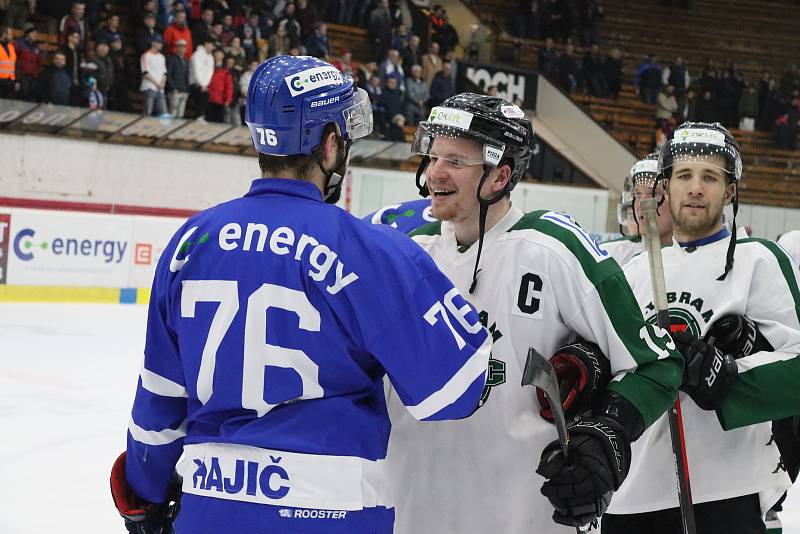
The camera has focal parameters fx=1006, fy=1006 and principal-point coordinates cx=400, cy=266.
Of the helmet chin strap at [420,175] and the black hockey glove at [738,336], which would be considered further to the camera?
the black hockey glove at [738,336]

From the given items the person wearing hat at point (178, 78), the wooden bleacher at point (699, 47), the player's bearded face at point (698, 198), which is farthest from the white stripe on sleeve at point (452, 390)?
the wooden bleacher at point (699, 47)

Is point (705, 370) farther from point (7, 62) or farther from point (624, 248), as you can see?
point (7, 62)

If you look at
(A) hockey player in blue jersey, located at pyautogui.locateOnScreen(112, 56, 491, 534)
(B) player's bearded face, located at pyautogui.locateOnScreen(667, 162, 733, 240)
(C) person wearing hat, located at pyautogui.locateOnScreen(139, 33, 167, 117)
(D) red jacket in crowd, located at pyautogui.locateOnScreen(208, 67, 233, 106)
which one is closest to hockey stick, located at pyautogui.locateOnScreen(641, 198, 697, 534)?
(B) player's bearded face, located at pyautogui.locateOnScreen(667, 162, 733, 240)

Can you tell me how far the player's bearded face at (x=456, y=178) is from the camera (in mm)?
2010

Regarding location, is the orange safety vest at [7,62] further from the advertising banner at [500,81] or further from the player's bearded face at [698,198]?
the player's bearded face at [698,198]

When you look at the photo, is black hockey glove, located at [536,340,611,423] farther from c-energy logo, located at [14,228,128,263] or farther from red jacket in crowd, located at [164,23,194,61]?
red jacket in crowd, located at [164,23,194,61]

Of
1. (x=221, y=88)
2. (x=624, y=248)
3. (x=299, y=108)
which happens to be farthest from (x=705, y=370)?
(x=221, y=88)

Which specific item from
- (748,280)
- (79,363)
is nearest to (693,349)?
(748,280)

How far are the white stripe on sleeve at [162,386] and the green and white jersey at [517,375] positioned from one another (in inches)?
17.3

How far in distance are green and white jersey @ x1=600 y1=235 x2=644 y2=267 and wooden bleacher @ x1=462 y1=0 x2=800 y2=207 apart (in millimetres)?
13747

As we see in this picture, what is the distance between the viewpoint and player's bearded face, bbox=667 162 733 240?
2428mm

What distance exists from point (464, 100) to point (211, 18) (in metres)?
11.1

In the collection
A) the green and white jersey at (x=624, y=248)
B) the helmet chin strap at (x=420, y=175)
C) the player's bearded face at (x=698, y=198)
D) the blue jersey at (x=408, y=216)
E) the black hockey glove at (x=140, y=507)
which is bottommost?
the green and white jersey at (x=624, y=248)

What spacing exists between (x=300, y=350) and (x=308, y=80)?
47 centimetres
